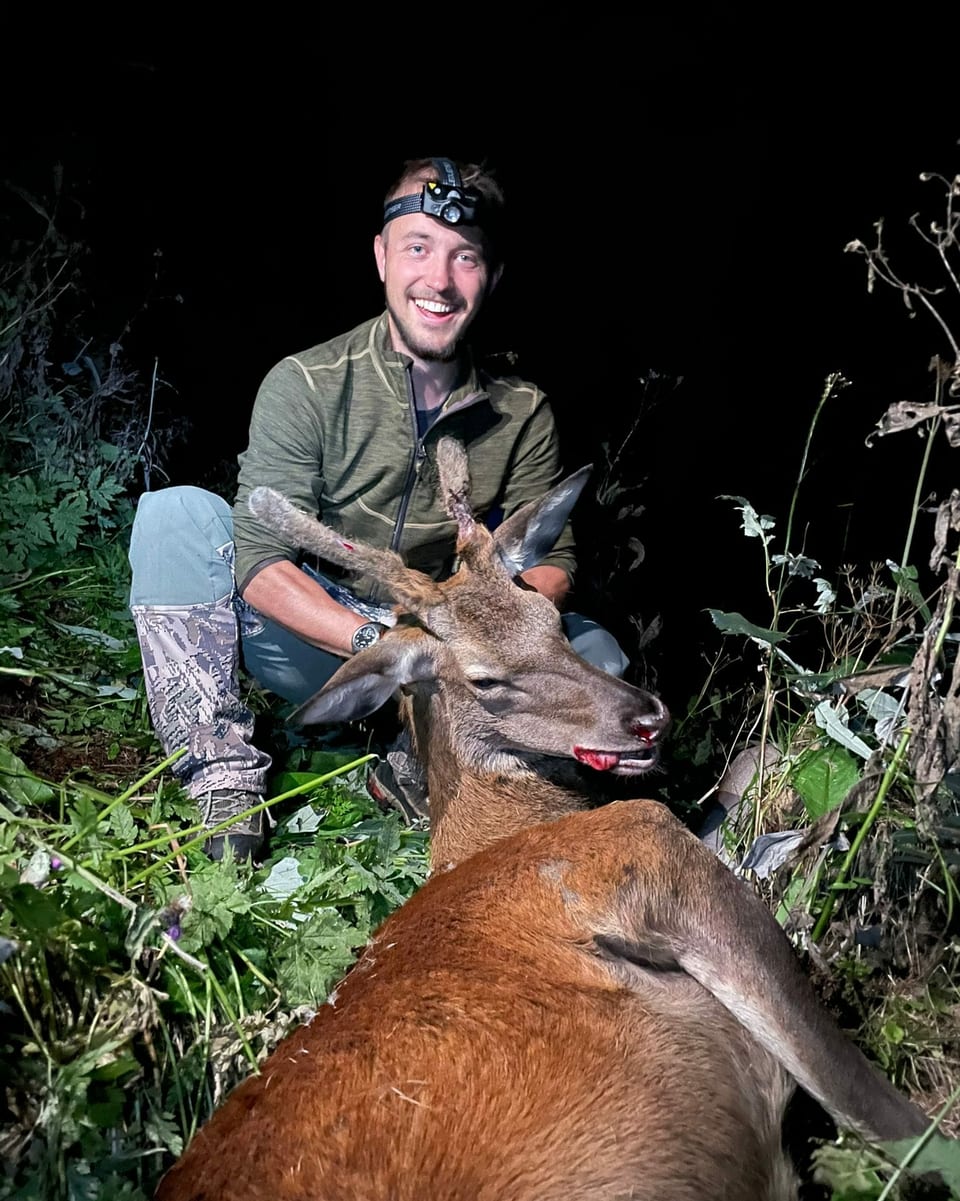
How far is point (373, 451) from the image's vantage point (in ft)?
14.0

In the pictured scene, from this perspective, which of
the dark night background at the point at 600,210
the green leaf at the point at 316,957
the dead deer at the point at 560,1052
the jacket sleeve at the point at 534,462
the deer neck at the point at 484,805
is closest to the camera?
the dead deer at the point at 560,1052

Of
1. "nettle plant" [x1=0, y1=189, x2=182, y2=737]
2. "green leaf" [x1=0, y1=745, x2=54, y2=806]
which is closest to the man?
"green leaf" [x1=0, y1=745, x2=54, y2=806]

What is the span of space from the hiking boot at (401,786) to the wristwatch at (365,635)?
44 centimetres


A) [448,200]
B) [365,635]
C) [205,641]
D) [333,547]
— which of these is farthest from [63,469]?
[333,547]

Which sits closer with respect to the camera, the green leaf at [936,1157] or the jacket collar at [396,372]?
the green leaf at [936,1157]

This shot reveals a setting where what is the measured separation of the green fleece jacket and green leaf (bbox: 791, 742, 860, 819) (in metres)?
1.27

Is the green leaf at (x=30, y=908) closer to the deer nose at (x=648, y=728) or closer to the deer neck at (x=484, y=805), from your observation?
the deer neck at (x=484, y=805)

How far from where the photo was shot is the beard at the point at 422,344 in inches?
165

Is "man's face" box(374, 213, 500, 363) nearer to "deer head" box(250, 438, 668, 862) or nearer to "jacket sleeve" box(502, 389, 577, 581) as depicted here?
"jacket sleeve" box(502, 389, 577, 581)

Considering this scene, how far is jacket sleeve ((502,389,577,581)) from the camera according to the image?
450 centimetres

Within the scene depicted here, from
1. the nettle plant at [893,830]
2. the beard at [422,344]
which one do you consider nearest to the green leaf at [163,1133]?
the nettle plant at [893,830]

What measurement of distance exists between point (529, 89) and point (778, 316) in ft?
6.32

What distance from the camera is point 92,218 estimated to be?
645 cm

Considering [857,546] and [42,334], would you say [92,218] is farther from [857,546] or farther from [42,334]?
[857,546]
